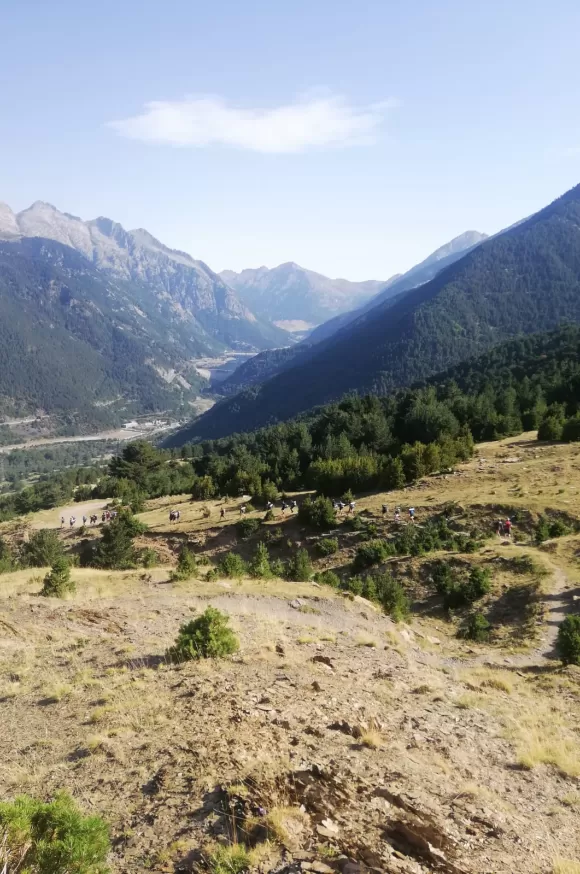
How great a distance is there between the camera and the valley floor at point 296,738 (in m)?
6.13

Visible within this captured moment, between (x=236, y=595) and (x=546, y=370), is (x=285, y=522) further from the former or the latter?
(x=546, y=370)

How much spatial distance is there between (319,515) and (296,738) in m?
31.2

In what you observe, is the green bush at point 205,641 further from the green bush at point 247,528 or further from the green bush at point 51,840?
the green bush at point 247,528

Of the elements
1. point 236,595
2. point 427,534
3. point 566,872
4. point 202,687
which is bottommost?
point 427,534

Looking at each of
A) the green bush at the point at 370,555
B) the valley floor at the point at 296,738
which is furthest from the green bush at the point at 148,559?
the green bush at the point at 370,555

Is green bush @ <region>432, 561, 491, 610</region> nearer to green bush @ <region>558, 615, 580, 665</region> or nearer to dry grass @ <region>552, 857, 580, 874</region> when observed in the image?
green bush @ <region>558, 615, 580, 665</region>

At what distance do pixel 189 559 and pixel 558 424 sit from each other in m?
42.3

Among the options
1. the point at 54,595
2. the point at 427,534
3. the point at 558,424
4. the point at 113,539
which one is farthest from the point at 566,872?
the point at 558,424

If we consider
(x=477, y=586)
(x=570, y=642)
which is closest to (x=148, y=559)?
(x=477, y=586)

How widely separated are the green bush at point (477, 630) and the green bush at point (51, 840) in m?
19.4

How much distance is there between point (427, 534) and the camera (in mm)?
32781

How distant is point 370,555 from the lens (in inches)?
1248

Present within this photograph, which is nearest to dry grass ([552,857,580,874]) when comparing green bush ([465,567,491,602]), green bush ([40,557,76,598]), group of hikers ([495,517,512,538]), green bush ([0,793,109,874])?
green bush ([0,793,109,874])

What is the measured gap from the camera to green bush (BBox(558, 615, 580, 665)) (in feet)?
54.1
